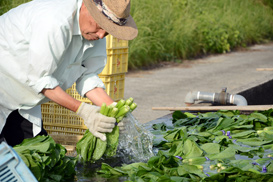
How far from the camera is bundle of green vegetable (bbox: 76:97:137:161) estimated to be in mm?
3334

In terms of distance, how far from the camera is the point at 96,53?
3607 mm

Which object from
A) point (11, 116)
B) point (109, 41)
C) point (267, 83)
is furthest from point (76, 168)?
point (267, 83)

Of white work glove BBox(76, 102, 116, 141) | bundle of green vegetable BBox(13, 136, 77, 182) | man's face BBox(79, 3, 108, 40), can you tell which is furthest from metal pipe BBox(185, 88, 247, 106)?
bundle of green vegetable BBox(13, 136, 77, 182)

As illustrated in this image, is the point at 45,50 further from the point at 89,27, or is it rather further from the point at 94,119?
the point at 94,119

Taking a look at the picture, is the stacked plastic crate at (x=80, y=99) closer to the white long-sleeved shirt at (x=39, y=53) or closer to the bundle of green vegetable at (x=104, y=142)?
the white long-sleeved shirt at (x=39, y=53)

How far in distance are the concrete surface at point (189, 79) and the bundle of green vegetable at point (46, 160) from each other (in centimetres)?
366

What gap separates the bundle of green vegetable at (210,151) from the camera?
9.70 ft

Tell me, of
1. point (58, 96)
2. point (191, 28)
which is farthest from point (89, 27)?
point (191, 28)

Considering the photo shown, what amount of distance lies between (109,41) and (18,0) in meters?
4.54

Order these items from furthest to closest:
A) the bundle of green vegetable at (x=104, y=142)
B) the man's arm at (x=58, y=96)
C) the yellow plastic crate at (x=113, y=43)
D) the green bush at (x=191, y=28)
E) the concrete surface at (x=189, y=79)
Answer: the green bush at (x=191, y=28)
the concrete surface at (x=189, y=79)
the yellow plastic crate at (x=113, y=43)
the bundle of green vegetable at (x=104, y=142)
the man's arm at (x=58, y=96)

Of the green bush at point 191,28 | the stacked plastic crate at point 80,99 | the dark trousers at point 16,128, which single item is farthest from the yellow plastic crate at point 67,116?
the green bush at point 191,28

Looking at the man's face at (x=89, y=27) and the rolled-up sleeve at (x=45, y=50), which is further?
the man's face at (x=89, y=27)

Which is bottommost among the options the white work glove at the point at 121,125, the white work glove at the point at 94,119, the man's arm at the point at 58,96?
the white work glove at the point at 121,125

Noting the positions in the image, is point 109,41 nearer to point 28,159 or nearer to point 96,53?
point 96,53
